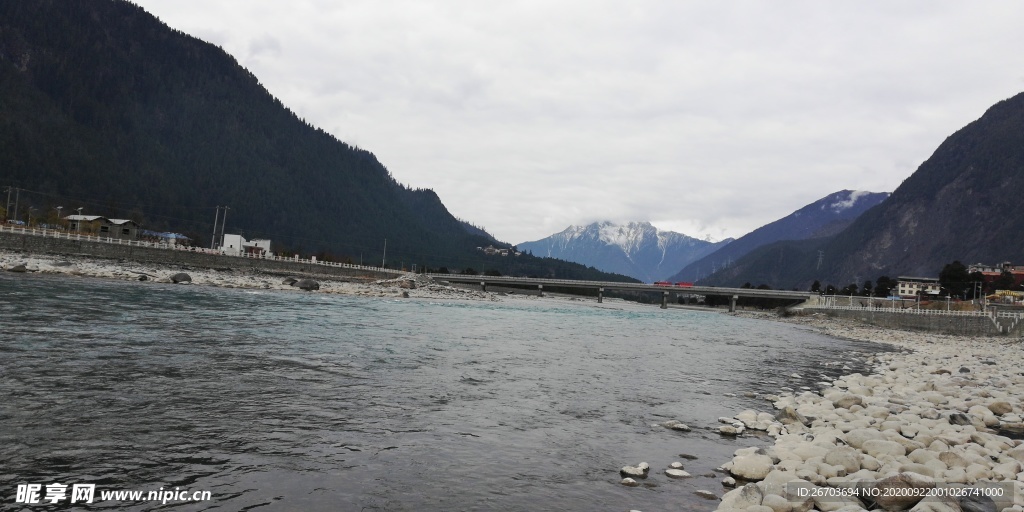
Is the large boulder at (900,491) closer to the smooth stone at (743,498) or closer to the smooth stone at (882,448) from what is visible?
the smooth stone at (743,498)

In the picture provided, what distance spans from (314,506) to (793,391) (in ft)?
61.3

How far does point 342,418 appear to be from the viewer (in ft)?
43.5

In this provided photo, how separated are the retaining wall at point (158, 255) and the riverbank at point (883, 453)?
89.8 metres

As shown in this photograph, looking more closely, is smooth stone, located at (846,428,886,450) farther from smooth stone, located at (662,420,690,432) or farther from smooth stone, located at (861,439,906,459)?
smooth stone, located at (662,420,690,432)

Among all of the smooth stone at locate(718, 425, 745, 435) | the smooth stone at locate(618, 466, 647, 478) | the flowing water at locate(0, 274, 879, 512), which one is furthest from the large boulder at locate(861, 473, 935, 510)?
the smooth stone at locate(718, 425, 745, 435)

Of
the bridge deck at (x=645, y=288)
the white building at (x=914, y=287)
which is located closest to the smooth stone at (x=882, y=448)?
the bridge deck at (x=645, y=288)

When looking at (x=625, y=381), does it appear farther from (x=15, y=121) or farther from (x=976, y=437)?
(x=15, y=121)

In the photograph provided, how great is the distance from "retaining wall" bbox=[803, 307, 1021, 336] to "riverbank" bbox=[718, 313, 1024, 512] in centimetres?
6886

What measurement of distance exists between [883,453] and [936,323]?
84810 millimetres

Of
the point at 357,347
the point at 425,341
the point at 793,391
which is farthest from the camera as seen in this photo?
the point at 425,341

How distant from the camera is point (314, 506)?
827 centimetres

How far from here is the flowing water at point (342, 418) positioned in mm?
9117

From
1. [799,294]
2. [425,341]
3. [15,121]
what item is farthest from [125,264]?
[15,121]

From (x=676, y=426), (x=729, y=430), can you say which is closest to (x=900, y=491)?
(x=729, y=430)
